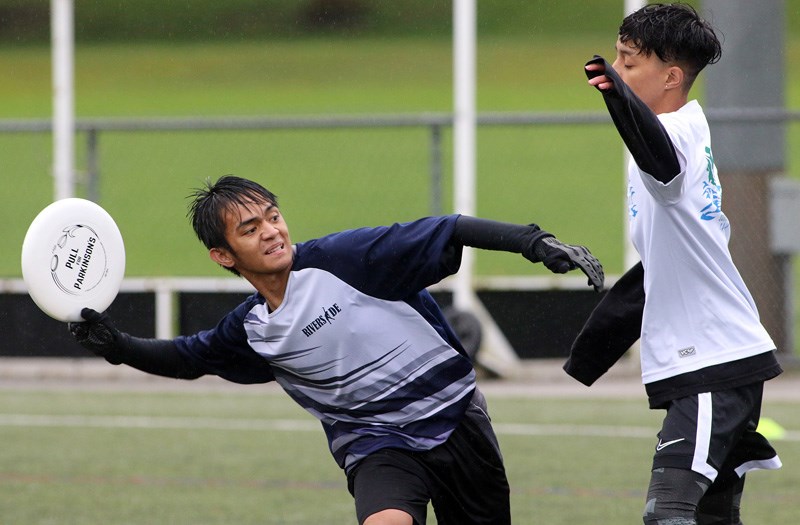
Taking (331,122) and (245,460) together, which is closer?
(245,460)

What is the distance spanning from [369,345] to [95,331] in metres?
0.85

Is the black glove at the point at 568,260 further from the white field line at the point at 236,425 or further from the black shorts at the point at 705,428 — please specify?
the white field line at the point at 236,425

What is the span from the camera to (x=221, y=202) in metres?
4.29

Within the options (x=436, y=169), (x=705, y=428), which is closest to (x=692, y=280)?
(x=705, y=428)

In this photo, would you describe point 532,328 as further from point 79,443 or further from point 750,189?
point 79,443

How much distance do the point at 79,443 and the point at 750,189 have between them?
534 centimetres

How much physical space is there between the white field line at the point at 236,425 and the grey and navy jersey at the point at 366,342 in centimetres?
395

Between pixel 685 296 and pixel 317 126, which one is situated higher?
pixel 317 126

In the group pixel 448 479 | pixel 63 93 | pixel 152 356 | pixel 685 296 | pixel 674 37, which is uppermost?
pixel 63 93

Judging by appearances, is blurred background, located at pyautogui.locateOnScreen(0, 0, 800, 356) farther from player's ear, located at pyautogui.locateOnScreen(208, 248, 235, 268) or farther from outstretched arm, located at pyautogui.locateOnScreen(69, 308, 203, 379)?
player's ear, located at pyautogui.locateOnScreen(208, 248, 235, 268)

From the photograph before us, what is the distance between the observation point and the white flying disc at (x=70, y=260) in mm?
4379

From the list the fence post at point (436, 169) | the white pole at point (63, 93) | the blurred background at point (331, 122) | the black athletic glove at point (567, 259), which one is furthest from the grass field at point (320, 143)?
the black athletic glove at point (567, 259)

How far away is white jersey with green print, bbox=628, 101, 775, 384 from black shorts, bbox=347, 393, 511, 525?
0.63 metres

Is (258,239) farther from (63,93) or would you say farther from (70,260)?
(63,93)
